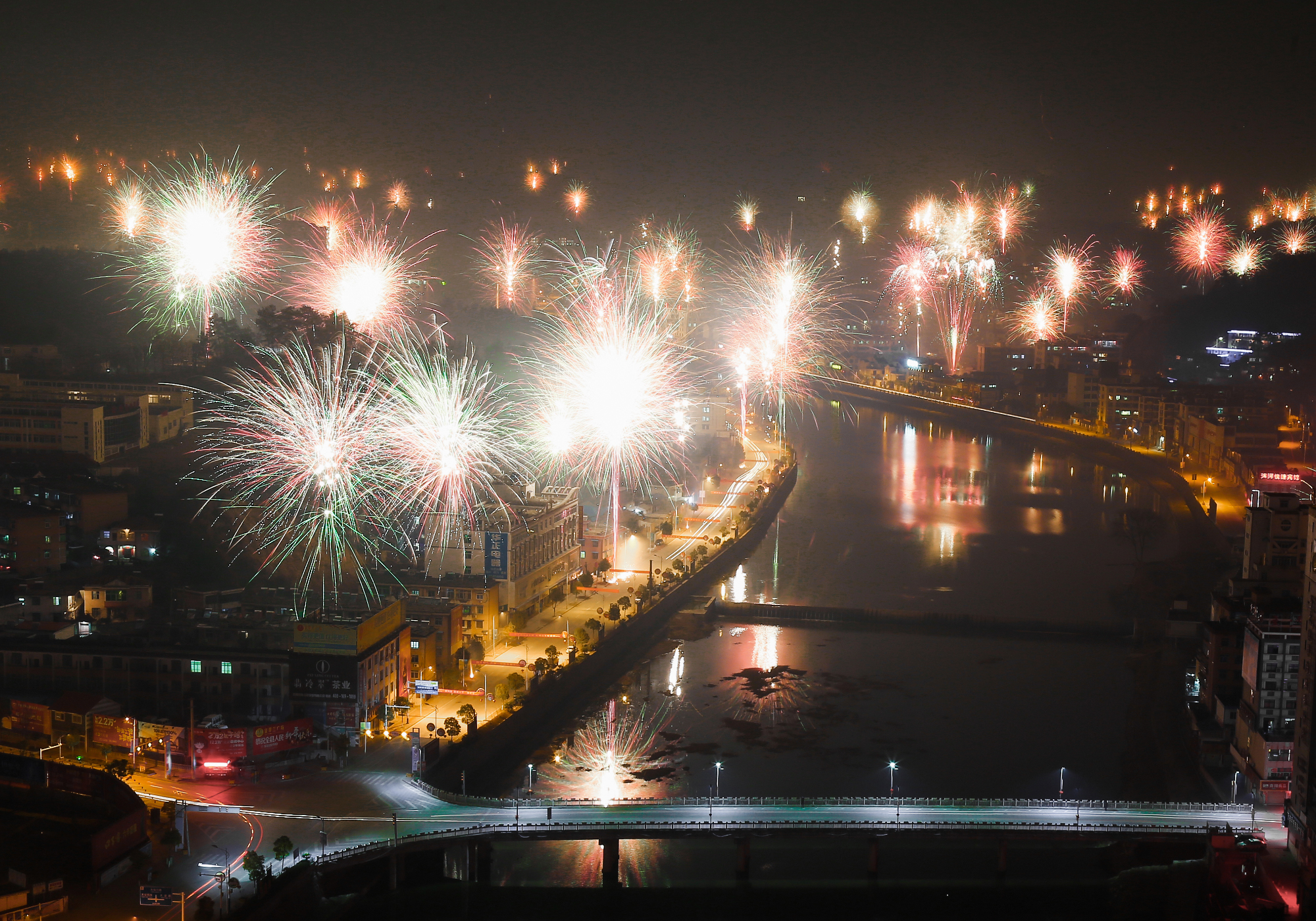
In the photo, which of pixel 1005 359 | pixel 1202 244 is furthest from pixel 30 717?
pixel 1202 244

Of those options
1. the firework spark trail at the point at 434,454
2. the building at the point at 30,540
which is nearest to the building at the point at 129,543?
the building at the point at 30,540

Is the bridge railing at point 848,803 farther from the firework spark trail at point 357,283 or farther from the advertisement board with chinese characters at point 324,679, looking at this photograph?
the firework spark trail at point 357,283

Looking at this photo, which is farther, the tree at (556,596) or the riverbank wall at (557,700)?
the tree at (556,596)

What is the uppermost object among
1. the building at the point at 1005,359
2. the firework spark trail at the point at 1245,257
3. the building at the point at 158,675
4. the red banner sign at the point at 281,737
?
the firework spark trail at the point at 1245,257

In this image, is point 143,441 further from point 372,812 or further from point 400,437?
point 372,812

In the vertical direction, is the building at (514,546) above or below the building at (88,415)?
below

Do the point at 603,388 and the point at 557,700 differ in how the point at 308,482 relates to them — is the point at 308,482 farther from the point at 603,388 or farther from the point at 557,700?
the point at 603,388
